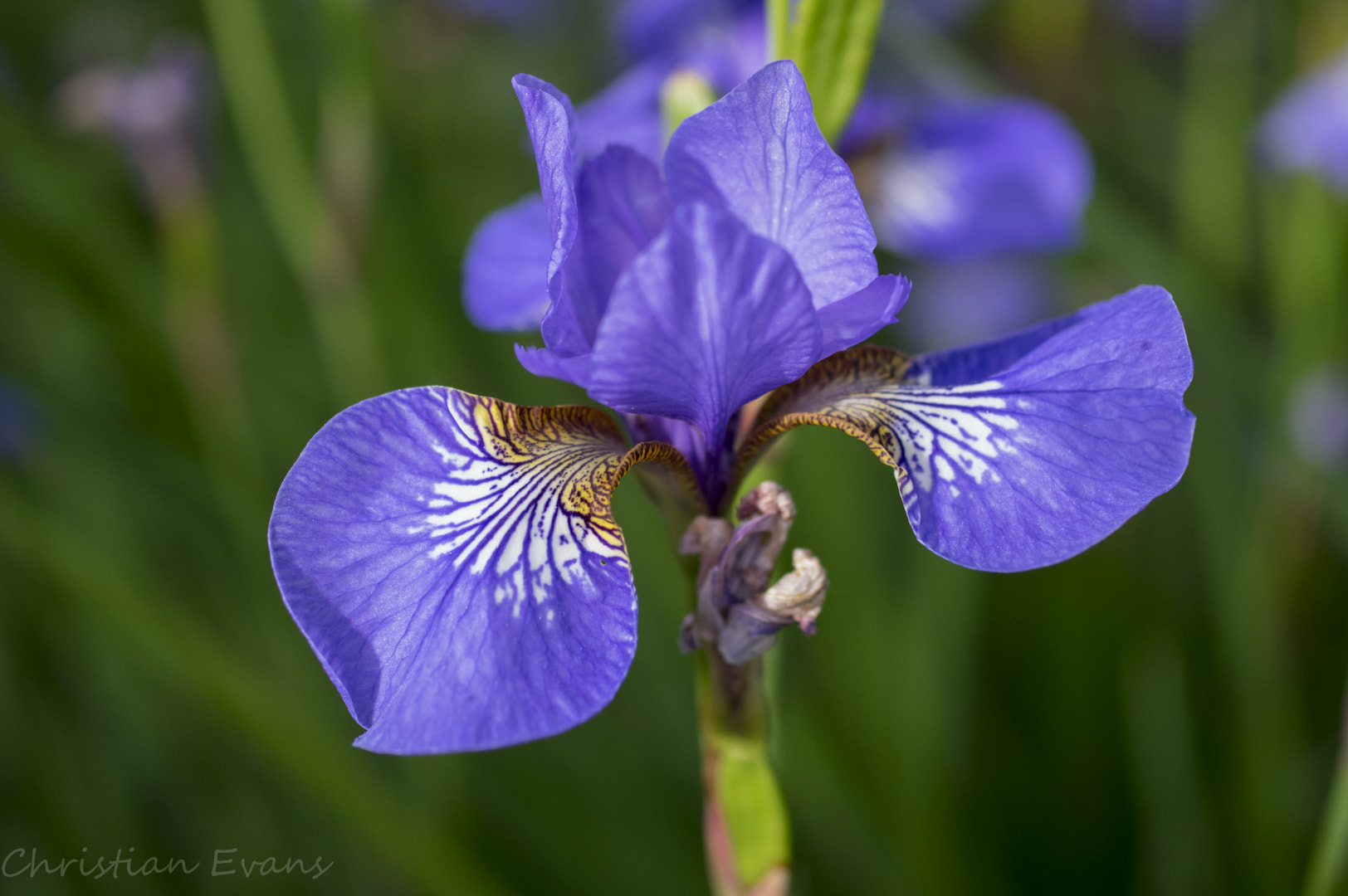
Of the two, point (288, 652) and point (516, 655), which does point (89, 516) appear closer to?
point (288, 652)

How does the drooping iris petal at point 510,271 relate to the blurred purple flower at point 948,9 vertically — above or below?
below

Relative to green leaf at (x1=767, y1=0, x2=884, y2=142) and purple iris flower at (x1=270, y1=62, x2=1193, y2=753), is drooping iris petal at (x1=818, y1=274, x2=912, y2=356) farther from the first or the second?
green leaf at (x1=767, y1=0, x2=884, y2=142)

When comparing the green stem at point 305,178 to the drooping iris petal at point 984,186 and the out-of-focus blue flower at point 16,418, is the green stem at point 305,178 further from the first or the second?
the drooping iris petal at point 984,186

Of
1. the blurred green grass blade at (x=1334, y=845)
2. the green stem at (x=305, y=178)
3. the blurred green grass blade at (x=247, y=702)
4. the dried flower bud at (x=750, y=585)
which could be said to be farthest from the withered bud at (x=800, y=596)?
the green stem at (x=305, y=178)

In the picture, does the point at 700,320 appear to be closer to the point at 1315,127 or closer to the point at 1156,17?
the point at 1315,127

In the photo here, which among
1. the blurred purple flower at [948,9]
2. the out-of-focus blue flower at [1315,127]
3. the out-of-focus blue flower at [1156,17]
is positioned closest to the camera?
the out-of-focus blue flower at [1315,127]

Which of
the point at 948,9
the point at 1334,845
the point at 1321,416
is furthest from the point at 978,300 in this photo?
the point at 1334,845
